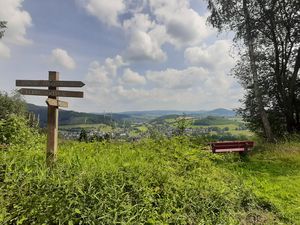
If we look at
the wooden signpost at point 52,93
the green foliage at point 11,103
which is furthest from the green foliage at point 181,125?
the green foliage at point 11,103

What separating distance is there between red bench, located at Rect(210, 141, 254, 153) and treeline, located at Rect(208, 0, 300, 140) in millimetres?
3398

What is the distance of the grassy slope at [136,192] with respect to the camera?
4477mm

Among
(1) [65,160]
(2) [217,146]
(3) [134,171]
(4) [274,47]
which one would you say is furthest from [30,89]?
(4) [274,47]

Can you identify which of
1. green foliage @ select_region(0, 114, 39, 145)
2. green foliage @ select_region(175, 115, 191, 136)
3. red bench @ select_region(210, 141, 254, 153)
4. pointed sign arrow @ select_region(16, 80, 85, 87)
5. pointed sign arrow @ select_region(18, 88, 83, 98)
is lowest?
red bench @ select_region(210, 141, 254, 153)

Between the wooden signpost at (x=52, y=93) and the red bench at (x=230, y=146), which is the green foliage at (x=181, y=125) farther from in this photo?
the red bench at (x=230, y=146)

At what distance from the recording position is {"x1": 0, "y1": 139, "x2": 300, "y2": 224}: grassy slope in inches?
176

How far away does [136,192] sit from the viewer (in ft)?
16.6

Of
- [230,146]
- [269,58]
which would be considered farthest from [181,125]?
[269,58]

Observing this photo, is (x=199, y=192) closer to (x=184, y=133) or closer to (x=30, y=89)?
(x=184, y=133)

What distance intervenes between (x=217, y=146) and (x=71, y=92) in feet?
27.7

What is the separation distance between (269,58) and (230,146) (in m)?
8.44

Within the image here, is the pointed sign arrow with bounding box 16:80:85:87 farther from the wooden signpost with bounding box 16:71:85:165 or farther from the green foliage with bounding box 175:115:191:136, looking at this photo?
the green foliage with bounding box 175:115:191:136

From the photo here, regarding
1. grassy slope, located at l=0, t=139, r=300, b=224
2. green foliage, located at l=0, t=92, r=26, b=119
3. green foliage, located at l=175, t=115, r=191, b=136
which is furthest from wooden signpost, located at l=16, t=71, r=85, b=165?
green foliage, located at l=0, t=92, r=26, b=119

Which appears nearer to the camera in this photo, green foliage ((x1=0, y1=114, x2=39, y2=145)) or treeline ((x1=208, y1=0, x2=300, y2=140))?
green foliage ((x1=0, y1=114, x2=39, y2=145))
